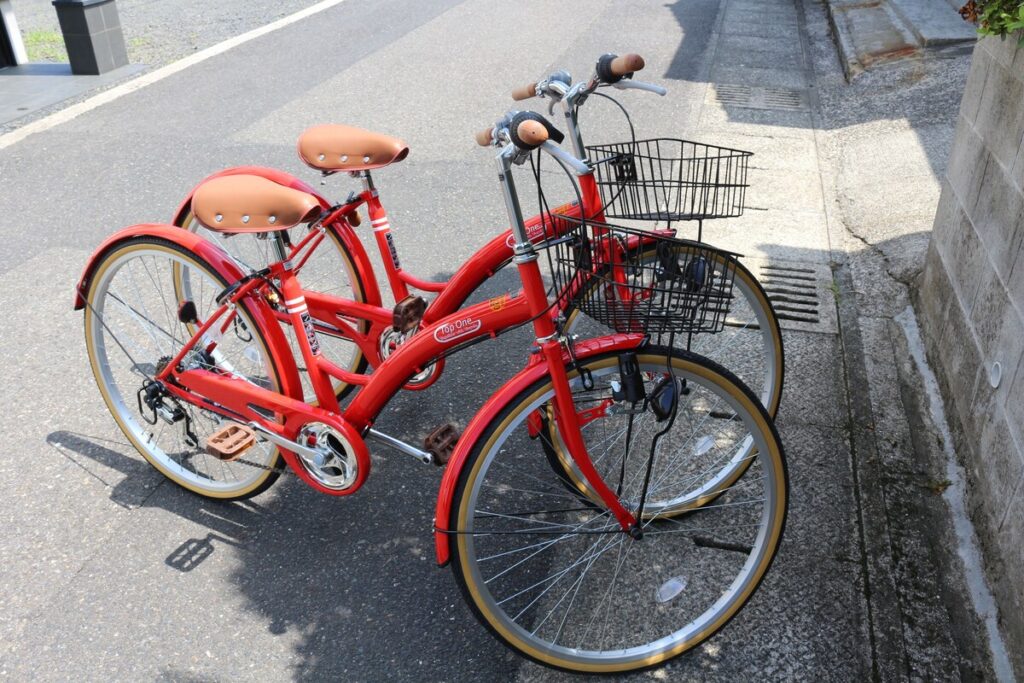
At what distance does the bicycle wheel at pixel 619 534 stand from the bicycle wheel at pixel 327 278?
0.80 m

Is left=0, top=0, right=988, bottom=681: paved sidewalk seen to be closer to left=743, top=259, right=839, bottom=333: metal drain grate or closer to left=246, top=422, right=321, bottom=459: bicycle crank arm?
left=743, top=259, right=839, bottom=333: metal drain grate

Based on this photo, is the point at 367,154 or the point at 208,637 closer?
the point at 208,637

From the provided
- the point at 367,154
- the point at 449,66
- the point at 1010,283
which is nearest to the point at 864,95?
the point at 449,66

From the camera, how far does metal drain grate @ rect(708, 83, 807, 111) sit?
8305 millimetres

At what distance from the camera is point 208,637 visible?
9.38ft

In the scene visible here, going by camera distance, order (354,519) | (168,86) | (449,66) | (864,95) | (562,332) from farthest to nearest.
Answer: (449,66) < (168,86) < (864,95) < (354,519) < (562,332)

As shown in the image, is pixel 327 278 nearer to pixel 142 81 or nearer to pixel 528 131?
pixel 528 131

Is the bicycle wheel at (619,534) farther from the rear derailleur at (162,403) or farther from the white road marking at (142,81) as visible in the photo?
the white road marking at (142,81)

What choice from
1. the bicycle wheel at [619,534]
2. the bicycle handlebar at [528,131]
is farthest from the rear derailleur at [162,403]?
the bicycle handlebar at [528,131]

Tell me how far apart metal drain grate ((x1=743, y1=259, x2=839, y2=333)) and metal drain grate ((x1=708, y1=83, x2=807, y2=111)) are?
359cm

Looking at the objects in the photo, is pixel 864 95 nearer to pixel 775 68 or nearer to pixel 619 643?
pixel 775 68

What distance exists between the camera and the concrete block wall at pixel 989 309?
9.03ft

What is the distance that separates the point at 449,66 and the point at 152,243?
6.92 m

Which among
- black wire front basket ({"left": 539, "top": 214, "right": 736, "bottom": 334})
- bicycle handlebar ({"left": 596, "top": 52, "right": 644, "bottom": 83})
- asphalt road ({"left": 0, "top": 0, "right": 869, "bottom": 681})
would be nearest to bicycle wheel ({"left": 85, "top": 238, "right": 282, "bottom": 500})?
asphalt road ({"left": 0, "top": 0, "right": 869, "bottom": 681})
